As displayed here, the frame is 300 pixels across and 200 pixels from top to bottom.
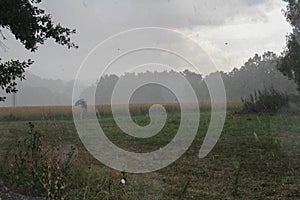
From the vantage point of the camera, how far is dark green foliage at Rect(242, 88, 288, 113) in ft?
61.9

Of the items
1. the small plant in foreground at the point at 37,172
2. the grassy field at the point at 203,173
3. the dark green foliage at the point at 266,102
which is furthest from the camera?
the dark green foliage at the point at 266,102

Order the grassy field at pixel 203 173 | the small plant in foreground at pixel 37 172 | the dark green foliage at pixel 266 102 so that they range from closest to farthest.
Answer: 1. the small plant in foreground at pixel 37 172
2. the grassy field at pixel 203 173
3. the dark green foliage at pixel 266 102

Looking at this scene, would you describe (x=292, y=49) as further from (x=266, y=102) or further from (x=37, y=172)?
(x=37, y=172)

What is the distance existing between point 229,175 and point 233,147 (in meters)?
2.77

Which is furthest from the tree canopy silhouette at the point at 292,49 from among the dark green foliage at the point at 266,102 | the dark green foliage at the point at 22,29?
the dark green foliage at the point at 22,29

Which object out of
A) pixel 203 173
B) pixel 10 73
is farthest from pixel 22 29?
pixel 203 173

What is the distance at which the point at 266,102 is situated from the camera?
19.0 m

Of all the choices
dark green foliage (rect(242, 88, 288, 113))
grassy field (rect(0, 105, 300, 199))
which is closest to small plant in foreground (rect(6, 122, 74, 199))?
grassy field (rect(0, 105, 300, 199))

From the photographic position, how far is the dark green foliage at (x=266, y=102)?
61.9ft

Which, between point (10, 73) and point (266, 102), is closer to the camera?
point (10, 73)

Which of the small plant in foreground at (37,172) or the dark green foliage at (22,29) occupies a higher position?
the dark green foliage at (22,29)

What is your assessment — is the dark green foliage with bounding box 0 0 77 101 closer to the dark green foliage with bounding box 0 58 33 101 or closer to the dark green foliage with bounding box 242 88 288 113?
the dark green foliage with bounding box 0 58 33 101

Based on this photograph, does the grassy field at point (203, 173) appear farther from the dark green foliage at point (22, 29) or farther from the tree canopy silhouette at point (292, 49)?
the tree canopy silhouette at point (292, 49)

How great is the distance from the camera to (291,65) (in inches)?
772
